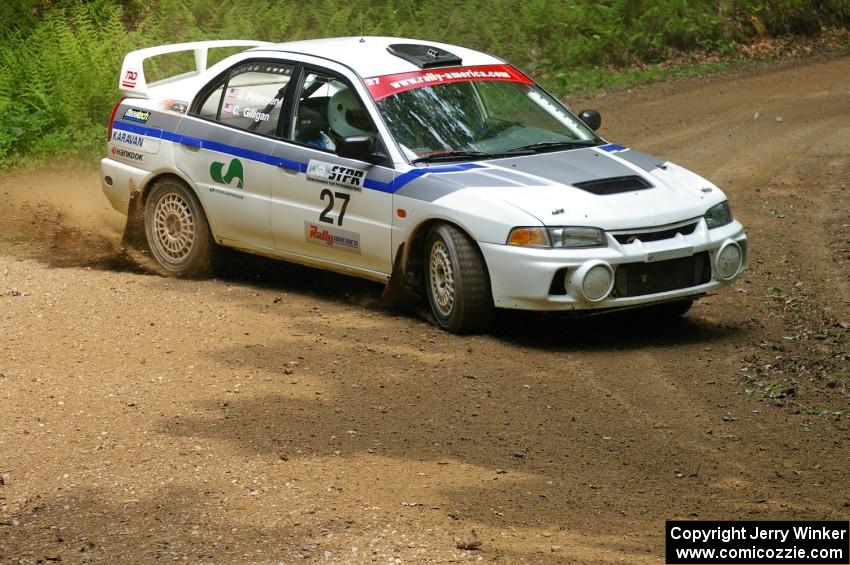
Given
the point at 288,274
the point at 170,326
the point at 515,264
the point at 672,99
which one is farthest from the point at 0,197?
the point at 672,99

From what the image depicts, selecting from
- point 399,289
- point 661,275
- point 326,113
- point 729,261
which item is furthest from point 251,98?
point 729,261

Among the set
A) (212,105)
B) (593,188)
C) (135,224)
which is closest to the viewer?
(593,188)

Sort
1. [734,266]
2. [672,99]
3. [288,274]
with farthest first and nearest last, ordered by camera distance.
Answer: [672,99] → [288,274] → [734,266]

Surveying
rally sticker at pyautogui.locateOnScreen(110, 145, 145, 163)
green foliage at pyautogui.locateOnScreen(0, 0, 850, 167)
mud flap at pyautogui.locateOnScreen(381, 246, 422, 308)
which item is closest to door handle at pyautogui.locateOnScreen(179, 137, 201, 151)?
rally sticker at pyautogui.locateOnScreen(110, 145, 145, 163)

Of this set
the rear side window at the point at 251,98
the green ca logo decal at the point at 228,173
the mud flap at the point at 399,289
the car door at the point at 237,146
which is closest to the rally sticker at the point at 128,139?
the car door at the point at 237,146

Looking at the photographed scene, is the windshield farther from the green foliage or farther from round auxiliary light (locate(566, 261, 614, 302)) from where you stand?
the green foliage

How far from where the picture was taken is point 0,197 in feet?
43.8

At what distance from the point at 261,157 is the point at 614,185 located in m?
2.56

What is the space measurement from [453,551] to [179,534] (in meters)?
1.10

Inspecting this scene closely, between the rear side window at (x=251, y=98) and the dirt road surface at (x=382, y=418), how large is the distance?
1.22 m

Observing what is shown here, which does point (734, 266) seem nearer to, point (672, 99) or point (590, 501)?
point (590, 501)

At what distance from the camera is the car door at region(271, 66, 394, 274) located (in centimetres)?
865

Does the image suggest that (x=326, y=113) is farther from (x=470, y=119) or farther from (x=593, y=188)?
(x=593, y=188)

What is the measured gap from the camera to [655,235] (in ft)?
26.3
